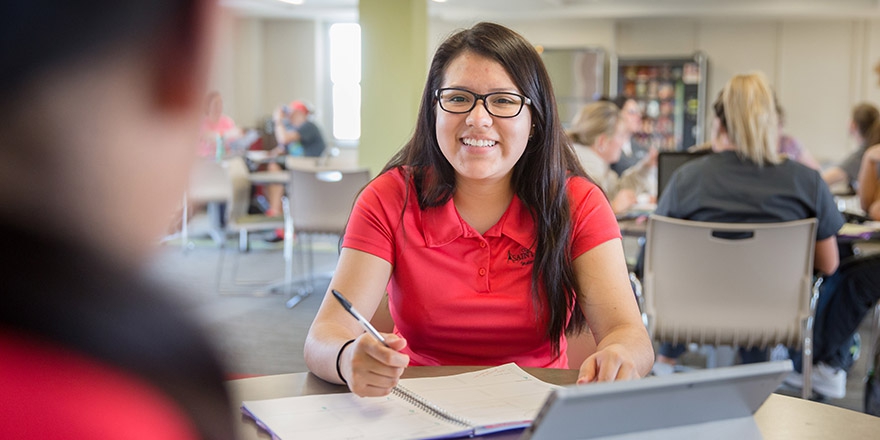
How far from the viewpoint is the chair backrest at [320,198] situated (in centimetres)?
490

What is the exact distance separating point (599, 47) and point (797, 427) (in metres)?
10.9

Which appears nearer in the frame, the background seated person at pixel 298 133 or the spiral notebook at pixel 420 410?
the spiral notebook at pixel 420 410

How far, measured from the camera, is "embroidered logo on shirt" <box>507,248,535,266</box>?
1622mm

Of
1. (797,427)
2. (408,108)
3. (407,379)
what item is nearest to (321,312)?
(407,379)

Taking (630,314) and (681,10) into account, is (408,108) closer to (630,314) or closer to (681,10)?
(630,314)

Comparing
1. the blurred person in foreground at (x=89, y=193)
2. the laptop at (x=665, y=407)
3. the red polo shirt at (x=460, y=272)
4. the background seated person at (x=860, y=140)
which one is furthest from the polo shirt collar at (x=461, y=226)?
the background seated person at (x=860, y=140)

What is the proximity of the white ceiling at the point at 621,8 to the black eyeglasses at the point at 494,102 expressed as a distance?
328 inches

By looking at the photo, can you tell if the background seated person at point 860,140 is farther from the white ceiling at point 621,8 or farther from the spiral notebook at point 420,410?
the spiral notebook at point 420,410

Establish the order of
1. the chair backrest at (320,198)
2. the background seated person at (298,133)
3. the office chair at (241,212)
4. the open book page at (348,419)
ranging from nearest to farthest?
1. the open book page at (348,419)
2. the chair backrest at (320,198)
3. the office chair at (241,212)
4. the background seated person at (298,133)

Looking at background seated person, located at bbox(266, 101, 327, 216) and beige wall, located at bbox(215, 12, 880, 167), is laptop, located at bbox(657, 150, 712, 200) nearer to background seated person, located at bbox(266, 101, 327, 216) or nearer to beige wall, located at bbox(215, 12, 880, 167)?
background seated person, located at bbox(266, 101, 327, 216)

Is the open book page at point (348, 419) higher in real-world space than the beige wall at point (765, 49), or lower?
lower

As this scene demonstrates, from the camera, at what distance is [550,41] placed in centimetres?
1178

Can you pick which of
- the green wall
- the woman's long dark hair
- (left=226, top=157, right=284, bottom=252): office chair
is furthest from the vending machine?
the woman's long dark hair

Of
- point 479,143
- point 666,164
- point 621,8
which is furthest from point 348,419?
point 621,8
